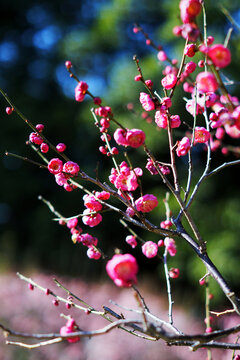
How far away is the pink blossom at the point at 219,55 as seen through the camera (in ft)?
1.79

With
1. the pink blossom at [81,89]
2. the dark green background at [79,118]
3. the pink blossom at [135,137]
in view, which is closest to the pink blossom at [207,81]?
the pink blossom at [135,137]

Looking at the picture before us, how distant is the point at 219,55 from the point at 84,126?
6021 millimetres

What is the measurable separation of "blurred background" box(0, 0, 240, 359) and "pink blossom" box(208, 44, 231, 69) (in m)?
3.71

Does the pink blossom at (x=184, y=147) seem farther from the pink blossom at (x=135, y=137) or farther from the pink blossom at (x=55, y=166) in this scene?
the pink blossom at (x=55, y=166)

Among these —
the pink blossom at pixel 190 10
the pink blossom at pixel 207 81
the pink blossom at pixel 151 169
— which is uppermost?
the pink blossom at pixel 190 10

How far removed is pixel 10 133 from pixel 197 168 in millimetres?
3925

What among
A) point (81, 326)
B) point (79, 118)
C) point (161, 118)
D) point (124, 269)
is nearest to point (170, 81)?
point (161, 118)

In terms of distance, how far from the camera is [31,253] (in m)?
6.52

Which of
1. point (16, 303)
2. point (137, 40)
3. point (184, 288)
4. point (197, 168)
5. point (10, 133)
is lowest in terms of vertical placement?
point (184, 288)

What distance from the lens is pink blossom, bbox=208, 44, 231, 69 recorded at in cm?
55

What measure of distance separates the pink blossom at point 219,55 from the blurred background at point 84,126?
12.2 feet

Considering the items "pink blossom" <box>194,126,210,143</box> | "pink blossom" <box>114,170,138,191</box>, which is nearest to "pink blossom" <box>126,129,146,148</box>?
"pink blossom" <box>114,170,138,191</box>

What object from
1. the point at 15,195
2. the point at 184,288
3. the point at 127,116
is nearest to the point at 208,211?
the point at 184,288

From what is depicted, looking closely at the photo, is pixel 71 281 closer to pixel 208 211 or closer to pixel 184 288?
pixel 184 288
